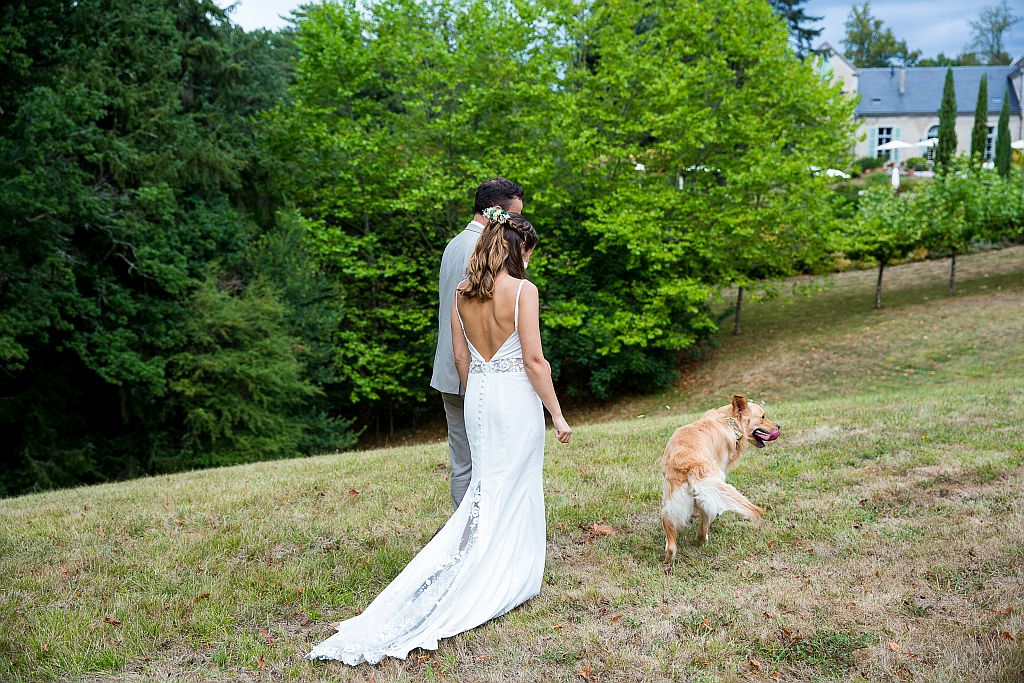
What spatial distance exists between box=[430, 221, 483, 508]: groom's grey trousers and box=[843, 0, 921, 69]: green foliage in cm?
8450

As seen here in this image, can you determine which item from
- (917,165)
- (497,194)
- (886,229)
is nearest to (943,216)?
(886,229)

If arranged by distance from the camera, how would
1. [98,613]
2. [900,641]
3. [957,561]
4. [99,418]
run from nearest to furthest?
[900,641] < [98,613] < [957,561] < [99,418]

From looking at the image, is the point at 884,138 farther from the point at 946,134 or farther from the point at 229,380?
the point at 229,380

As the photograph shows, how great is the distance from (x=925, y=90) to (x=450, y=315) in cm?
6236

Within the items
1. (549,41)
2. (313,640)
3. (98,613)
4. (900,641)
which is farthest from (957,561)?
(549,41)

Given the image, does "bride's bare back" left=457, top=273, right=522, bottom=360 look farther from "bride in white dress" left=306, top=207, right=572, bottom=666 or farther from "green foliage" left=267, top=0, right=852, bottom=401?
"green foliage" left=267, top=0, right=852, bottom=401

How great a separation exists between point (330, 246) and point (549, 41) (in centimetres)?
881

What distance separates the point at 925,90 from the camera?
5669 cm

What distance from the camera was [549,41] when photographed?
76.1ft

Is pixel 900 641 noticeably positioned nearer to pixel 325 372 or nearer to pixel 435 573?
pixel 435 573

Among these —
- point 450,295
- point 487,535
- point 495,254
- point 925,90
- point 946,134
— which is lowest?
point 487,535

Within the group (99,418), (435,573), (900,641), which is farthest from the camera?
(99,418)

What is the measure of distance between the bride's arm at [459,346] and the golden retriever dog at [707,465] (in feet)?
5.19

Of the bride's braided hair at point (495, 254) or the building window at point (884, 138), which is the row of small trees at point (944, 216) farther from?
the building window at point (884, 138)
